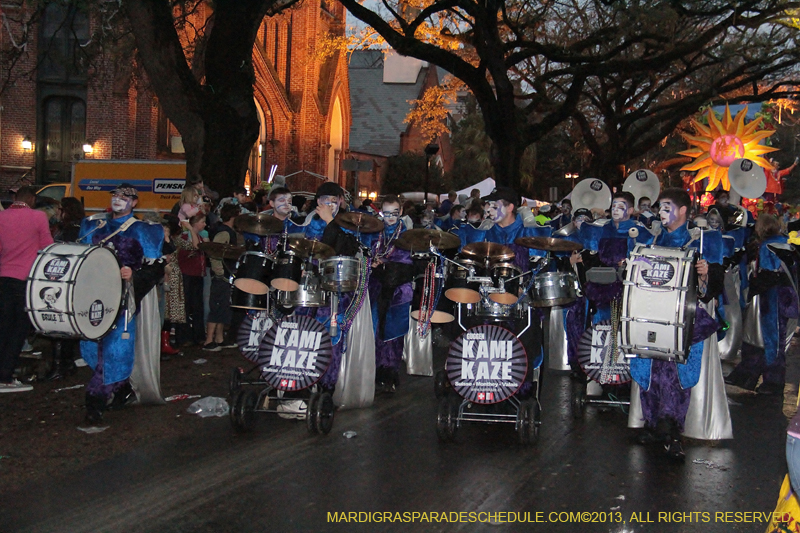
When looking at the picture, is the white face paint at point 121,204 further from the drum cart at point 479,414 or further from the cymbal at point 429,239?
the drum cart at point 479,414

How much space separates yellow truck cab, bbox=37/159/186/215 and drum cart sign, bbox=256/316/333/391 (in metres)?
14.2

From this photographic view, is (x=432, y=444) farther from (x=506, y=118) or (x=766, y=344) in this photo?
(x=506, y=118)

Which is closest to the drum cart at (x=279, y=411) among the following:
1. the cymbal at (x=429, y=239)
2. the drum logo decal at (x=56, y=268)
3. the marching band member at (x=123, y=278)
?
the marching band member at (x=123, y=278)

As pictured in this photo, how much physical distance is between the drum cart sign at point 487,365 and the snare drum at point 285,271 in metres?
1.46

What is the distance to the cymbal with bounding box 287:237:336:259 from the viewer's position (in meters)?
6.60

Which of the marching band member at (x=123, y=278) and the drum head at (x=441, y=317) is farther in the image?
the drum head at (x=441, y=317)

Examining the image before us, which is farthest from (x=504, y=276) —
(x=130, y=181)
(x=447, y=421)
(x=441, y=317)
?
(x=130, y=181)

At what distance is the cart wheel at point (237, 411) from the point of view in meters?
6.84

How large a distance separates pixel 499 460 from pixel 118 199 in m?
3.96

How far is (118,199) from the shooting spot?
23.9ft

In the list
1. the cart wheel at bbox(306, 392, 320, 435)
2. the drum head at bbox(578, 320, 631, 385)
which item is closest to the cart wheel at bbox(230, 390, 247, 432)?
the cart wheel at bbox(306, 392, 320, 435)

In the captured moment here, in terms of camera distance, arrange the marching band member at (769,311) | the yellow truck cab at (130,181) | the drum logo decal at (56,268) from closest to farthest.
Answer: the drum logo decal at (56,268) < the marching band member at (769,311) < the yellow truck cab at (130,181)

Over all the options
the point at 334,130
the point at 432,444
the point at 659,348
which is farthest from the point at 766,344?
the point at 334,130

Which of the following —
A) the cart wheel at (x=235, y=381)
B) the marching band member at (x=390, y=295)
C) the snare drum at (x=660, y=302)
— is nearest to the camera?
the snare drum at (x=660, y=302)
